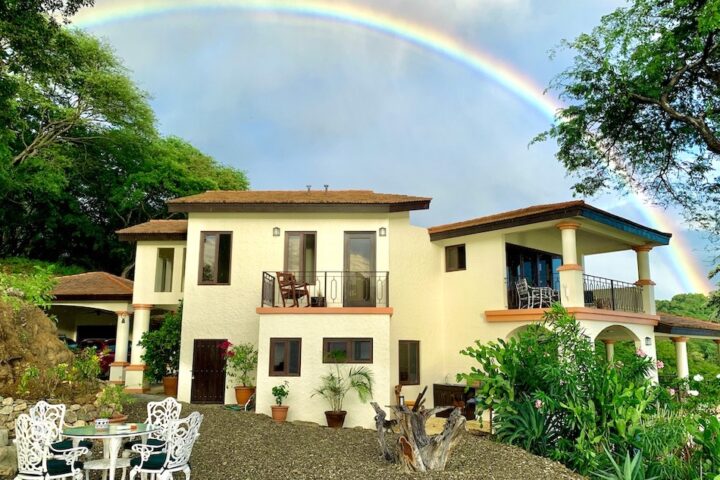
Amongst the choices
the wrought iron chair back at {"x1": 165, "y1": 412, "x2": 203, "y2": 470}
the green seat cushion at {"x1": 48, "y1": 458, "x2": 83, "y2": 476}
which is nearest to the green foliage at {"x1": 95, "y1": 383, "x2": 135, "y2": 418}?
the green seat cushion at {"x1": 48, "y1": 458, "x2": 83, "y2": 476}

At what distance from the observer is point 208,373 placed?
15.1m

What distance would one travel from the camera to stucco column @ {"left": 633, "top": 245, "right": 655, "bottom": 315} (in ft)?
55.9

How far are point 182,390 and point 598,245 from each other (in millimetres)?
14687

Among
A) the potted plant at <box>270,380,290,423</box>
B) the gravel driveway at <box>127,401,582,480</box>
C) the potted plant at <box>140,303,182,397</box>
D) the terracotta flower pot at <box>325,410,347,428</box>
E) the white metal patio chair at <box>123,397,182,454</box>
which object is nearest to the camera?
the white metal patio chair at <box>123,397,182,454</box>

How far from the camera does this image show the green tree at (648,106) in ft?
48.5

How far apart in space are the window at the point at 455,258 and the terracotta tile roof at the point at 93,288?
11.1m


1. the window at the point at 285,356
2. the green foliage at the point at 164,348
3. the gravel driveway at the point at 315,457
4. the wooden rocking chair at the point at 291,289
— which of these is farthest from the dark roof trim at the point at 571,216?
the green foliage at the point at 164,348

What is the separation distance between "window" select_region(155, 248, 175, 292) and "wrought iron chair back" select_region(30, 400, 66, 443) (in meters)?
9.82

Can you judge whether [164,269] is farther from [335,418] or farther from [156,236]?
[335,418]

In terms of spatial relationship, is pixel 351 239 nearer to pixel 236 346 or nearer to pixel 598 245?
pixel 236 346

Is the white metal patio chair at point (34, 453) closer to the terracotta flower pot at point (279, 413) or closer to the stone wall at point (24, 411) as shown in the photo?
the stone wall at point (24, 411)

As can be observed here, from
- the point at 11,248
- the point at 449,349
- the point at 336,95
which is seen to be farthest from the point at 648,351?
the point at 11,248

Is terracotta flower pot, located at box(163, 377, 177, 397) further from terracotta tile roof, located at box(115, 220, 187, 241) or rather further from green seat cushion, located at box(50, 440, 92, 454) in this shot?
green seat cushion, located at box(50, 440, 92, 454)

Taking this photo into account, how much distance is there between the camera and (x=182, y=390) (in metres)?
15.1
